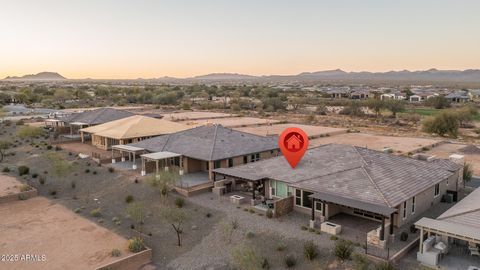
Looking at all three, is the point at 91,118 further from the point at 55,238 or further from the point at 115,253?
the point at 115,253

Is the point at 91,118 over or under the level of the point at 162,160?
over

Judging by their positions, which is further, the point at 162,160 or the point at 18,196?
the point at 162,160

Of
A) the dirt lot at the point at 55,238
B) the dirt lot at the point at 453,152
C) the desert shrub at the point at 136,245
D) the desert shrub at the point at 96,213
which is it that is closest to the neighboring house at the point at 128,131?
the dirt lot at the point at 55,238

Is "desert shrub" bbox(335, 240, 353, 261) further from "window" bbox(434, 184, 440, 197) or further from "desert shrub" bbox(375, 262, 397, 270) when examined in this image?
"window" bbox(434, 184, 440, 197)

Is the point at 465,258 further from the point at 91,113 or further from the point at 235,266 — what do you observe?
the point at 91,113

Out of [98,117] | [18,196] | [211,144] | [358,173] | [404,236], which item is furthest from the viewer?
[98,117]

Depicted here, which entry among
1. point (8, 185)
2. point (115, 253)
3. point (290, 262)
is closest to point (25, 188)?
point (8, 185)

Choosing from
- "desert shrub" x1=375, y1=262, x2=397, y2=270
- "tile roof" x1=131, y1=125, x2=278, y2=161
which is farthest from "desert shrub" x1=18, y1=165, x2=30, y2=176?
"desert shrub" x1=375, y1=262, x2=397, y2=270
